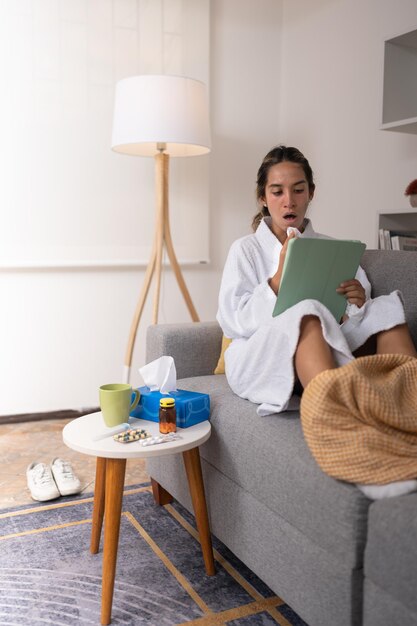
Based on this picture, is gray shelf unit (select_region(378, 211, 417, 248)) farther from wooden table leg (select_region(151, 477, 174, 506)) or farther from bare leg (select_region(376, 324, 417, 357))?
wooden table leg (select_region(151, 477, 174, 506))

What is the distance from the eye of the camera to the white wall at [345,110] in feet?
8.89

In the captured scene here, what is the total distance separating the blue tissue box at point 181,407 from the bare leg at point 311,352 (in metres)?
0.30

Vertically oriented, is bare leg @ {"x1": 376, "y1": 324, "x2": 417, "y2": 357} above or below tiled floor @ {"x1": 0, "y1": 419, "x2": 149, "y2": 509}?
above

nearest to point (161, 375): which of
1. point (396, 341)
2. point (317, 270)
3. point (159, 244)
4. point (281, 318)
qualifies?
point (281, 318)

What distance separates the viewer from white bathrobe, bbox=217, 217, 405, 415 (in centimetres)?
156

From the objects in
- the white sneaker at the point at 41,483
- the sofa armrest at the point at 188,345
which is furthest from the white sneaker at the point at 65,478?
the sofa armrest at the point at 188,345

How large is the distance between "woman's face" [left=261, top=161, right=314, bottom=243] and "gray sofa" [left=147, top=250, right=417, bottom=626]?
1.04ft

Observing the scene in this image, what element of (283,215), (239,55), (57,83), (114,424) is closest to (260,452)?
(114,424)

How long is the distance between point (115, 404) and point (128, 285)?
5.46 ft

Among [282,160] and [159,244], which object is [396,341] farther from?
[159,244]

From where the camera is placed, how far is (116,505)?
148cm

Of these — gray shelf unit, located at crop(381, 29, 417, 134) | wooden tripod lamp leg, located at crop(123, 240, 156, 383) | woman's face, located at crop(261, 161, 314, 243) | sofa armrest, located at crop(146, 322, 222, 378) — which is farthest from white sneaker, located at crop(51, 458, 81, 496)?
gray shelf unit, located at crop(381, 29, 417, 134)

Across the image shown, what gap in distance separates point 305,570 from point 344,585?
0.13m

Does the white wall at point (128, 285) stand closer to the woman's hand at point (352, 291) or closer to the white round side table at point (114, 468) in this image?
the white round side table at point (114, 468)
